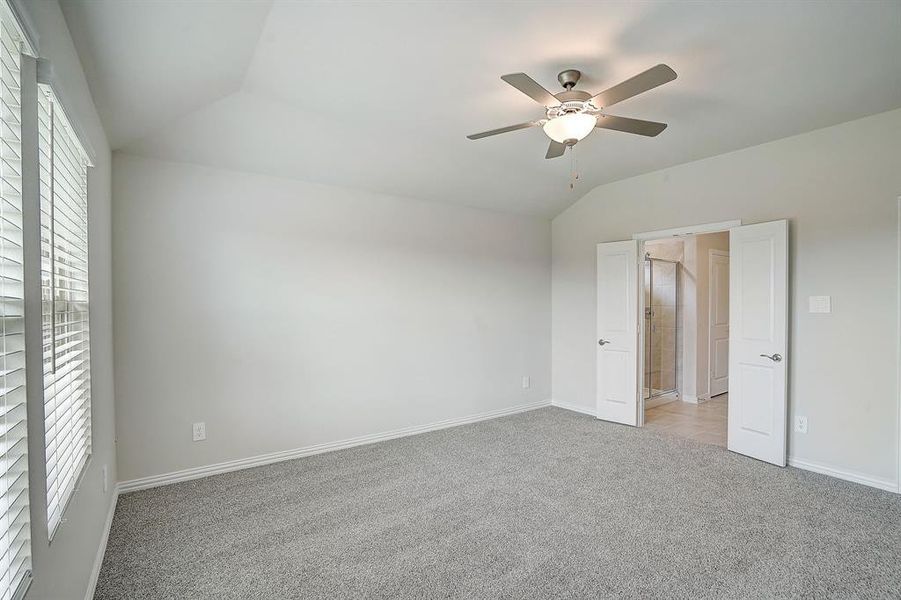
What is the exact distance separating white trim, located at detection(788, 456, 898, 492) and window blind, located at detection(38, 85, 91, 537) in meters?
4.56

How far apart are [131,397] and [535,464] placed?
119 inches

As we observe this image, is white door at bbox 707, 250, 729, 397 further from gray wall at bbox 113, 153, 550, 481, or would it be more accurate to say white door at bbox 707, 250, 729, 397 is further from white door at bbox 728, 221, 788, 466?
gray wall at bbox 113, 153, 550, 481

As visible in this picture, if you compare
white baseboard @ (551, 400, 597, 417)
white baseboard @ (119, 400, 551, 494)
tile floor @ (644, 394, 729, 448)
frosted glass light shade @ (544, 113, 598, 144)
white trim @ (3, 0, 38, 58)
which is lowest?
tile floor @ (644, 394, 729, 448)

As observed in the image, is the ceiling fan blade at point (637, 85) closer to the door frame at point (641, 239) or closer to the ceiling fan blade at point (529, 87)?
the ceiling fan blade at point (529, 87)

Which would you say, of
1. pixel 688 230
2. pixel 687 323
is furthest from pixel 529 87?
pixel 687 323

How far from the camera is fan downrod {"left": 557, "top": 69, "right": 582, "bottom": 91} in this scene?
2402mm

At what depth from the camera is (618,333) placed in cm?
465

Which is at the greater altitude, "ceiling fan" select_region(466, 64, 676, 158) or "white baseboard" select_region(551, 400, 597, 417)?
"ceiling fan" select_region(466, 64, 676, 158)

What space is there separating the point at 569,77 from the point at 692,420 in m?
4.06

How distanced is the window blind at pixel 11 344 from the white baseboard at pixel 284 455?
2270 millimetres

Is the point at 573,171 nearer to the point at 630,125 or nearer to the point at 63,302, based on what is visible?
the point at 630,125

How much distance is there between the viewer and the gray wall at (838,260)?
3.05 m

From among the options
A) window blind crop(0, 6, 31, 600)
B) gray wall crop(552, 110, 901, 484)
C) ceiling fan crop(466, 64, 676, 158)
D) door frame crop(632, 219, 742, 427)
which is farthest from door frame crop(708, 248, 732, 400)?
window blind crop(0, 6, 31, 600)

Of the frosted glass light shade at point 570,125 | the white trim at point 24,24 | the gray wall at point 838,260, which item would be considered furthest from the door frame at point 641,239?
the white trim at point 24,24
